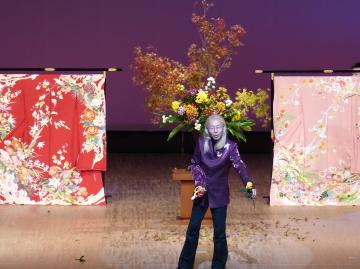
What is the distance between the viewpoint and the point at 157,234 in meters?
7.93

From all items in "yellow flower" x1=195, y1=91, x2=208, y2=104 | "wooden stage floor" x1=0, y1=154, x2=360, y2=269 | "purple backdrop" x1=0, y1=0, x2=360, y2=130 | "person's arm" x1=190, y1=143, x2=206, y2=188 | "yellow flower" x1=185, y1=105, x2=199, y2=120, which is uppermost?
"purple backdrop" x1=0, y1=0, x2=360, y2=130

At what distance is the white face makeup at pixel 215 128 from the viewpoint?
662 centimetres

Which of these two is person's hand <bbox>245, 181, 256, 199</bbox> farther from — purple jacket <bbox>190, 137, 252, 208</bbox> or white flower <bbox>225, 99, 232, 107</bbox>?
white flower <bbox>225, 99, 232, 107</bbox>

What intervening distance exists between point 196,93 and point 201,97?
191 millimetres

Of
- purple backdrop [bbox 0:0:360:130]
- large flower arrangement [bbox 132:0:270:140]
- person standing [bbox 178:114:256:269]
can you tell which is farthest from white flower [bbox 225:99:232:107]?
purple backdrop [bbox 0:0:360:130]

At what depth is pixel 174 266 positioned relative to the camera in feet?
23.1

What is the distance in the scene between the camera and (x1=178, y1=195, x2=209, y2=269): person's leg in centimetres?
674

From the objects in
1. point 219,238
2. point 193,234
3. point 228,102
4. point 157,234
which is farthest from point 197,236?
point 228,102

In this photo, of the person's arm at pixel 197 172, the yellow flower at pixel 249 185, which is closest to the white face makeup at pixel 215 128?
the person's arm at pixel 197 172

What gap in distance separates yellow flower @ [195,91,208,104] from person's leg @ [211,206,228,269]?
51.7 inches

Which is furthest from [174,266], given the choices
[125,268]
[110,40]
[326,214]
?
[110,40]

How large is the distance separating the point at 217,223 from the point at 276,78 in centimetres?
251

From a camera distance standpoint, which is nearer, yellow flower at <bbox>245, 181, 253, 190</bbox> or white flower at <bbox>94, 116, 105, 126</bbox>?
yellow flower at <bbox>245, 181, 253, 190</bbox>

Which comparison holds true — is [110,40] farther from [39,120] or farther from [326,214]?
[326,214]
